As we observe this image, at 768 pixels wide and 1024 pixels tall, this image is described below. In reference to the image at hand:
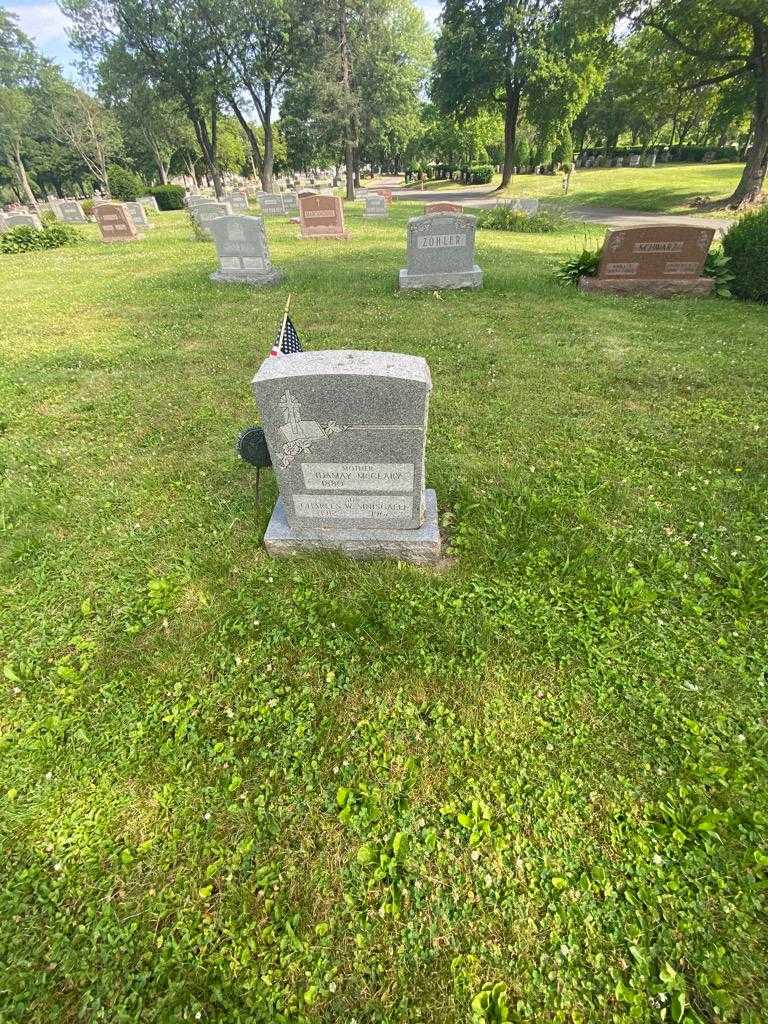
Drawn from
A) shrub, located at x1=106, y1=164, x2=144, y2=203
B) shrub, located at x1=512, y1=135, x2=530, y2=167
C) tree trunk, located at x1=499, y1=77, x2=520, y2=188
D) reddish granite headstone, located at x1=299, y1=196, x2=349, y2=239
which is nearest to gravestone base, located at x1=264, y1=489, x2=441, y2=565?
reddish granite headstone, located at x1=299, y1=196, x2=349, y2=239

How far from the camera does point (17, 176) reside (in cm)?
5078

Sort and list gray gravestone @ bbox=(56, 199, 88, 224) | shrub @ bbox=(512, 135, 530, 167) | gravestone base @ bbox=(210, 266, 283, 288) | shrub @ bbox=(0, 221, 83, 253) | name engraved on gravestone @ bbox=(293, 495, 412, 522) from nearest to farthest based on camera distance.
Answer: name engraved on gravestone @ bbox=(293, 495, 412, 522)
gravestone base @ bbox=(210, 266, 283, 288)
shrub @ bbox=(0, 221, 83, 253)
gray gravestone @ bbox=(56, 199, 88, 224)
shrub @ bbox=(512, 135, 530, 167)

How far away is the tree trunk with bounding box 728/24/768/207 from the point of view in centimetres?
1698

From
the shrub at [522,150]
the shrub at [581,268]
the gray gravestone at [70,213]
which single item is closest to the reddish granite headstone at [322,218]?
the shrub at [581,268]

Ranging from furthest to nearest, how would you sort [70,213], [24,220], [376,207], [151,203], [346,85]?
[151,203]
[70,213]
[346,85]
[376,207]
[24,220]

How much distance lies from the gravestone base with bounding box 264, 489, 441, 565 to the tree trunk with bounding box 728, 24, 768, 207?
24021 mm

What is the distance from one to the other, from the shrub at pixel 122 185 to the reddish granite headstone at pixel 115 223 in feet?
57.1

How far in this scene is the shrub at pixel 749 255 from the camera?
863 centimetres

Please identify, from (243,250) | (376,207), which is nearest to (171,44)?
(376,207)

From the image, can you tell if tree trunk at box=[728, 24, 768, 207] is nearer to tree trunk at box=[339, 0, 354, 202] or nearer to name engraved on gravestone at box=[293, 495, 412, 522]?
tree trunk at box=[339, 0, 354, 202]

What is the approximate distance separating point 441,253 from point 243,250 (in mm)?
4907

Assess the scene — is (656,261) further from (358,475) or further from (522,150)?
(522,150)

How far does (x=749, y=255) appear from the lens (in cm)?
890

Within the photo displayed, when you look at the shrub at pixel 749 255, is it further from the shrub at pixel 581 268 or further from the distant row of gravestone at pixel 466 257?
the shrub at pixel 581 268
